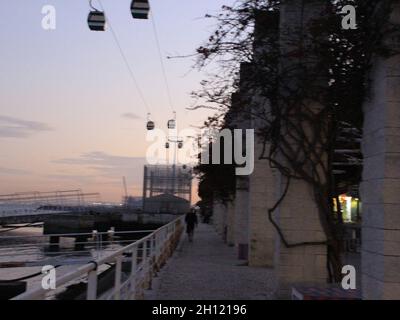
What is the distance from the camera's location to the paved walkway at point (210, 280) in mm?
10727

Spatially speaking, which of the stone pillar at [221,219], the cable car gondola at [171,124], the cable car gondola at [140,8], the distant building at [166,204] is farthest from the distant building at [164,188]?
the cable car gondola at [140,8]

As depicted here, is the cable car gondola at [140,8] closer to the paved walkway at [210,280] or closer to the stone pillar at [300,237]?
the stone pillar at [300,237]

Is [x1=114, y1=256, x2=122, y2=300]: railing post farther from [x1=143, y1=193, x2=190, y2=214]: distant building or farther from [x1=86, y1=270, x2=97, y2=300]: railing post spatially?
[x1=143, y1=193, x2=190, y2=214]: distant building

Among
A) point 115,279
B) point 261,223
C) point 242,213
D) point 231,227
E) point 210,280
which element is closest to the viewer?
point 115,279

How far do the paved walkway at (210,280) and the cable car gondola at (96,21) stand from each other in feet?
15.3

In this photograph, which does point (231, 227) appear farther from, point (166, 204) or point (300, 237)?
point (166, 204)

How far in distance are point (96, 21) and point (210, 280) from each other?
20.7 ft

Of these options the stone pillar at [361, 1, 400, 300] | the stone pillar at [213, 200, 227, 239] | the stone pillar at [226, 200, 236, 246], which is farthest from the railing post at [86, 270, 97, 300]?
the stone pillar at [213, 200, 227, 239]

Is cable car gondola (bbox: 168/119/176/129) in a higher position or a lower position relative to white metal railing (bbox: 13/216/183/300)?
higher

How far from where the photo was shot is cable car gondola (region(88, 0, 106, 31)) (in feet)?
31.3

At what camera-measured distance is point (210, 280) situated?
13.0m

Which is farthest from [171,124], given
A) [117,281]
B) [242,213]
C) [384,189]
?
[384,189]

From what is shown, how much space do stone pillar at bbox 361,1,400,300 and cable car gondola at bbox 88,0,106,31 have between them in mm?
4972
